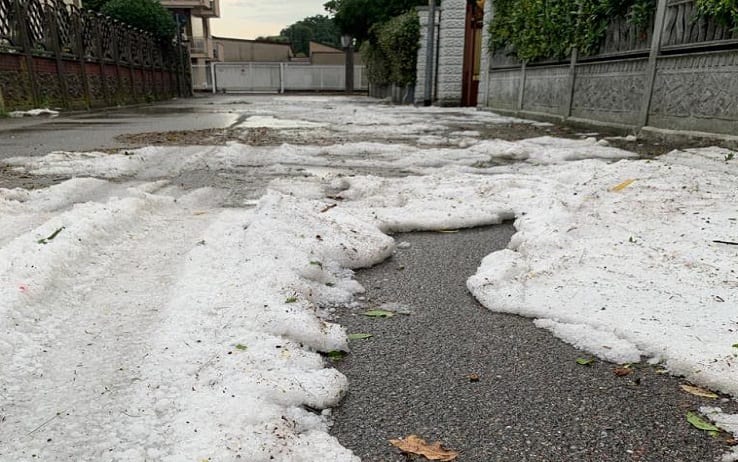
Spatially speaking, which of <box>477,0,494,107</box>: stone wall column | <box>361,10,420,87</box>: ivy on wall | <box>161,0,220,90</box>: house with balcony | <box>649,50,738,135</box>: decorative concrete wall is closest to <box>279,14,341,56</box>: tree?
<box>161,0,220,90</box>: house with balcony

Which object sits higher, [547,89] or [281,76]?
[281,76]

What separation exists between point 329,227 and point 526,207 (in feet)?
3.65

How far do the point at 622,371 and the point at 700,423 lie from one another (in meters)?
0.21

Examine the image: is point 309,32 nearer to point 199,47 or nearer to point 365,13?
point 199,47

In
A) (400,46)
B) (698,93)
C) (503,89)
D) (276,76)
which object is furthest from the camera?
(276,76)

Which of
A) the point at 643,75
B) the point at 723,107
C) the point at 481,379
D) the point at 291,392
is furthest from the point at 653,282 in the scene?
the point at 643,75

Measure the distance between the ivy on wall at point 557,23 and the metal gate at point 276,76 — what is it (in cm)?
2300

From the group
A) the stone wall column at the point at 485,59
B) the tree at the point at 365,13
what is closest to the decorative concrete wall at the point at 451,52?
the stone wall column at the point at 485,59

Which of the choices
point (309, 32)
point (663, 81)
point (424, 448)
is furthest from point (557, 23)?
point (309, 32)

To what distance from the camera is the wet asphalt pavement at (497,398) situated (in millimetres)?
1021

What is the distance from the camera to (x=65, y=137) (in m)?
5.73

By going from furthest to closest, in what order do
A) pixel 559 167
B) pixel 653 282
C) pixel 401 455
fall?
A: pixel 559 167 < pixel 653 282 < pixel 401 455

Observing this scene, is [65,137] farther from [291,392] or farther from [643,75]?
[643,75]

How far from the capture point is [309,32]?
2943 inches
